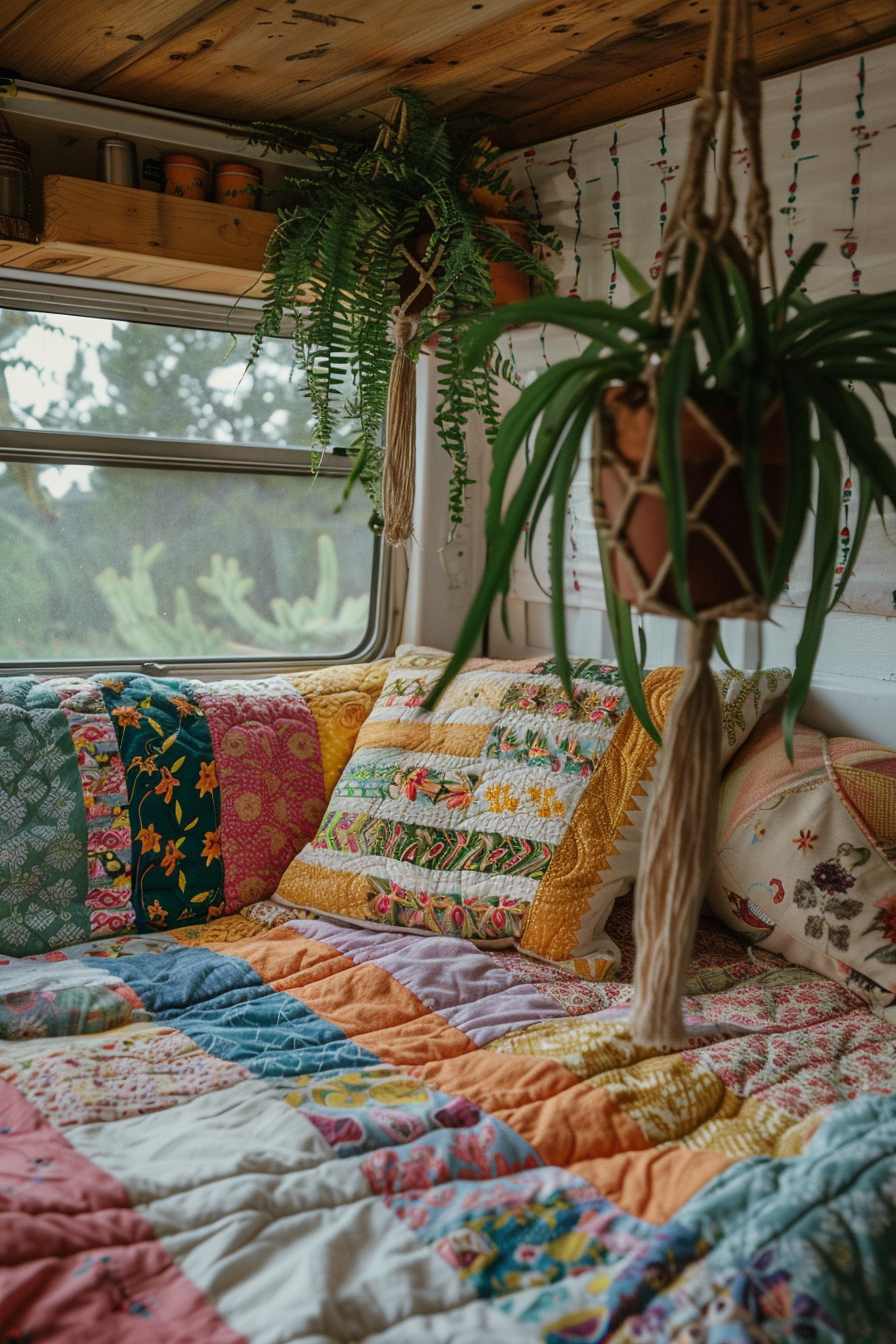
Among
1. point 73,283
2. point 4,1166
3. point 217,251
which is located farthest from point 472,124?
point 4,1166

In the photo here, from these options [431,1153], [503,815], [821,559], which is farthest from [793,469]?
[503,815]

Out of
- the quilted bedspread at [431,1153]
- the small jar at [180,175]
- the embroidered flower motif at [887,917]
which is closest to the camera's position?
the quilted bedspread at [431,1153]

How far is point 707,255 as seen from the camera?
32.0 inches

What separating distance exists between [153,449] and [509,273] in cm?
85

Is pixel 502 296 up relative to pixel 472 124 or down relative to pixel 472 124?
down

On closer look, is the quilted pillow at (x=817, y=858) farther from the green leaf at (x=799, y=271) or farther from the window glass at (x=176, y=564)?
the window glass at (x=176, y=564)

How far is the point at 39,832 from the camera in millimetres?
1926

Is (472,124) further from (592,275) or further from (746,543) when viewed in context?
(746,543)

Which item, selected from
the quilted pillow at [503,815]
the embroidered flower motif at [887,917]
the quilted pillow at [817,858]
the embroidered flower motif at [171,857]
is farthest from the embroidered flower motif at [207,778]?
the embroidered flower motif at [887,917]

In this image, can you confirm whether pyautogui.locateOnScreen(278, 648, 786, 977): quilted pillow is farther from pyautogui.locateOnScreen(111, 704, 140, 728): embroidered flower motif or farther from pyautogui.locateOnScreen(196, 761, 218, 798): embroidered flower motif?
pyautogui.locateOnScreen(111, 704, 140, 728): embroidered flower motif

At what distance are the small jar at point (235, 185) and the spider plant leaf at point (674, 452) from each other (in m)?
1.72

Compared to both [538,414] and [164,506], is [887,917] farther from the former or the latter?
[164,506]

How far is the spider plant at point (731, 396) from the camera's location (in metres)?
0.80

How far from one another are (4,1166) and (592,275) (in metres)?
1.97
